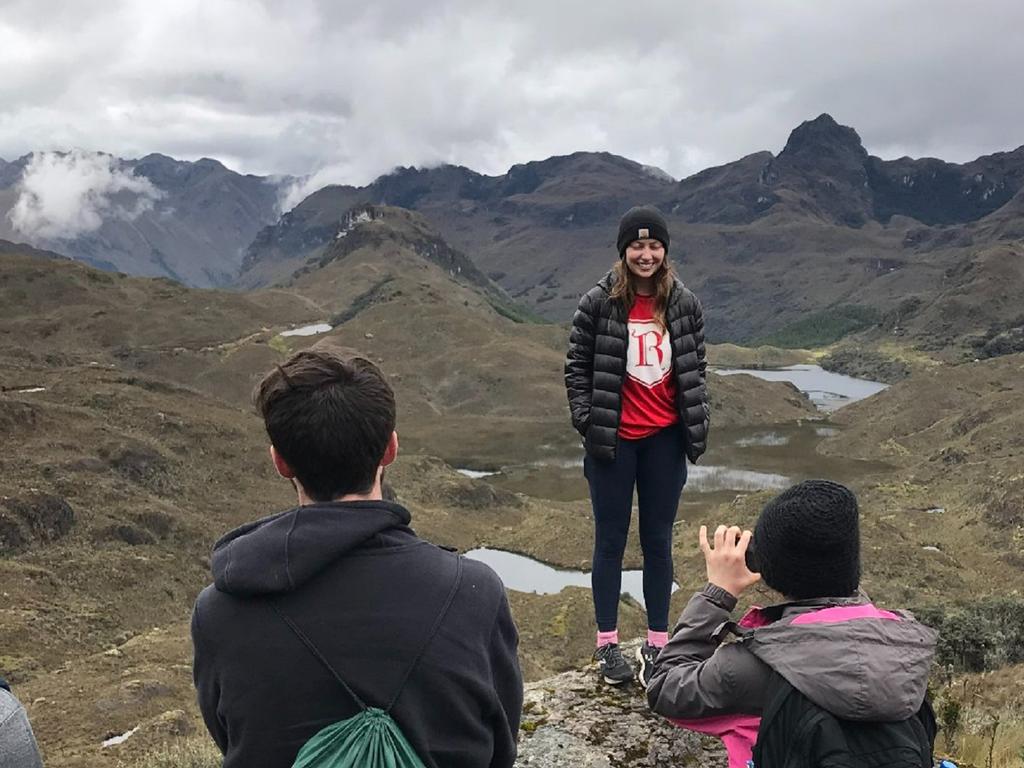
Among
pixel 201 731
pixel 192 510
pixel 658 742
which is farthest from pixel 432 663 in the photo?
pixel 192 510

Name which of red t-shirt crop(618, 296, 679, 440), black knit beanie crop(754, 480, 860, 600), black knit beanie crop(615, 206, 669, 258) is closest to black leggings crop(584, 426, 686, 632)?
red t-shirt crop(618, 296, 679, 440)

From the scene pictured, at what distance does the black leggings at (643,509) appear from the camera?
19.9ft

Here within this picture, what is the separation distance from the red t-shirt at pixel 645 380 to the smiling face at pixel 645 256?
1.27 feet

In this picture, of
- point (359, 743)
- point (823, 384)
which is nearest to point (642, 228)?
point (359, 743)

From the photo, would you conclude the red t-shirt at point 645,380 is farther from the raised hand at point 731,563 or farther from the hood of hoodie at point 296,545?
the hood of hoodie at point 296,545

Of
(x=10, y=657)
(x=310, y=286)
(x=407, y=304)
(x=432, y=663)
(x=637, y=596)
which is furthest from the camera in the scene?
(x=310, y=286)

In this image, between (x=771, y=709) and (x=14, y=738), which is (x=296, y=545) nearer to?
(x=14, y=738)

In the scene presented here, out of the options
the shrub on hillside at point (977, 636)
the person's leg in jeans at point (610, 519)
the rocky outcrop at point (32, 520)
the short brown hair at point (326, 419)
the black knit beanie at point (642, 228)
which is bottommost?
the rocky outcrop at point (32, 520)

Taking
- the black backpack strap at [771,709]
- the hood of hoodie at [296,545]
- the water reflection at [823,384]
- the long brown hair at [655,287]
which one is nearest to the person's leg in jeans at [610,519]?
the long brown hair at [655,287]

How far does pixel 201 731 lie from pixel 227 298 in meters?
108

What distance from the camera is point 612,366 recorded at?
5.96 meters

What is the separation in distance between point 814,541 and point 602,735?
9.66ft

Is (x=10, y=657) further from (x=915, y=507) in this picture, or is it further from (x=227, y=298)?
(x=227, y=298)

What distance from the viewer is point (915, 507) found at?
4231cm
